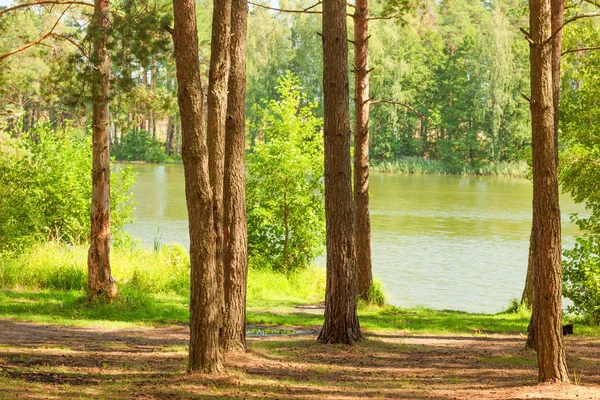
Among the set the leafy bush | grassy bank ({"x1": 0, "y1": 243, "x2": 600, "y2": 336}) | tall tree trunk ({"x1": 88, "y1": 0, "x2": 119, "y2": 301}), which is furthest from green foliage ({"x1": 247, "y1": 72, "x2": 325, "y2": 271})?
the leafy bush

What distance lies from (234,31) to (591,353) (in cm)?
589

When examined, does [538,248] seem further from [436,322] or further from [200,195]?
[436,322]

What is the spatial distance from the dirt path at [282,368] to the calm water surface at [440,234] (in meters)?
7.47

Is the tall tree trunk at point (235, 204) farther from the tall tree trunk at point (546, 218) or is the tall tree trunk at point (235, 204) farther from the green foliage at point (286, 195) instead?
the green foliage at point (286, 195)

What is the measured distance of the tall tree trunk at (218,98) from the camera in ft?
24.6

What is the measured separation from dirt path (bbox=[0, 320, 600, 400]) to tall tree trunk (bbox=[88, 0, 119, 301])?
1772 millimetres

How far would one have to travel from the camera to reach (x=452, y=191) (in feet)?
155

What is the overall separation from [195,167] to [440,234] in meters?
24.4

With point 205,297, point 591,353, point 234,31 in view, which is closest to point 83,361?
point 205,297

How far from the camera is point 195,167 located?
686 centimetres

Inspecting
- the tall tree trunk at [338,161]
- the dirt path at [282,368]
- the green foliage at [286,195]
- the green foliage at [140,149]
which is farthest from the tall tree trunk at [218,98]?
the green foliage at [140,149]

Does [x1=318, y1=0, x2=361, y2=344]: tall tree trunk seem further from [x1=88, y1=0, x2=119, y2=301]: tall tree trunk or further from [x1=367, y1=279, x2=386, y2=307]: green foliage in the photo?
[x1=367, y1=279, x2=386, y2=307]: green foliage

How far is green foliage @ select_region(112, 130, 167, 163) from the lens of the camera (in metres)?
67.0

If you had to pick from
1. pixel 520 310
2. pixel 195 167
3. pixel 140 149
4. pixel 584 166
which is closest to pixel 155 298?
pixel 520 310
